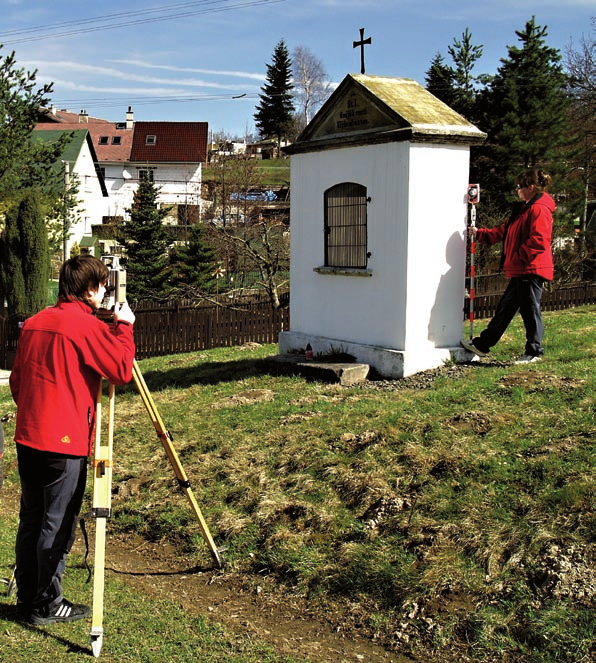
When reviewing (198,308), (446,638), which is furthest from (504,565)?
(198,308)

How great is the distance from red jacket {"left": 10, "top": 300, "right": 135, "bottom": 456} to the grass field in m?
1.15

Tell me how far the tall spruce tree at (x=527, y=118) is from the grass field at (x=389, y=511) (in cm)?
2182

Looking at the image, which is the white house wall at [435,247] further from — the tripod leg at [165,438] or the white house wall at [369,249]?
the tripod leg at [165,438]

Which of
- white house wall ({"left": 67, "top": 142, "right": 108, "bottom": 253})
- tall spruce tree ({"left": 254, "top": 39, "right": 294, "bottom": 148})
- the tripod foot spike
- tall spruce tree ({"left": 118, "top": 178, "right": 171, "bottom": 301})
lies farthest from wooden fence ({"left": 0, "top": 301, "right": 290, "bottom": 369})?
tall spruce tree ({"left": 254, "top": 39, "right": 294, "bottom": 148})

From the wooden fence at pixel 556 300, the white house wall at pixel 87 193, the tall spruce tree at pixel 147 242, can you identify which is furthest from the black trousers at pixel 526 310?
the white house wall at pixel 87 193

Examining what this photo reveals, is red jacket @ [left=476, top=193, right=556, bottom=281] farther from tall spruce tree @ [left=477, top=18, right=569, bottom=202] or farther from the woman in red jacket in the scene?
tall spruce tree @ [left=477, top=18, right=569, bottom=202]

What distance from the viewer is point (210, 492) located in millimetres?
6828

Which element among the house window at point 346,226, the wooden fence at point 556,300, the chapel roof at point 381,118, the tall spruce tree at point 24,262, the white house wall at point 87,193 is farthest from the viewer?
the white house wall at point 87,193

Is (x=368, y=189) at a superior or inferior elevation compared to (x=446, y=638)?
superior

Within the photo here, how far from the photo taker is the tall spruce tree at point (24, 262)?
22.9 metres

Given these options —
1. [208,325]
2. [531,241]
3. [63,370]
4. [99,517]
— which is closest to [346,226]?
[531,241]

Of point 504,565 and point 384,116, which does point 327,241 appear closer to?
point 384,116

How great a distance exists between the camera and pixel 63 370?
172 inches

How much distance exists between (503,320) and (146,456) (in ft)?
13.7
